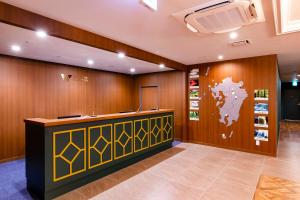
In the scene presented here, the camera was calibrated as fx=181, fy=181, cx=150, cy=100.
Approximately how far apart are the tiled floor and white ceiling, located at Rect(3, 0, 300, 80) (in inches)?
106

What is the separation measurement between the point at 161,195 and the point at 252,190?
1535 millimetres

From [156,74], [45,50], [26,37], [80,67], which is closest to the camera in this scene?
[26,37]

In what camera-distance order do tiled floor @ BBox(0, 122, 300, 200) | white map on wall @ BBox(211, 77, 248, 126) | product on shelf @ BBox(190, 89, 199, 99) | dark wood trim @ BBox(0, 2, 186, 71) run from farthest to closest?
product on shelf @ BBox(190, 89, 199, 99) < white map on wall @ BBox(211, 77, 248, 126) < tiled floor @ BBox(0, 122, 300, 200) < dark wood trim @ BBox(0, 2, 186, 71)

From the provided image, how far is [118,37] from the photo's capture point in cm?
346

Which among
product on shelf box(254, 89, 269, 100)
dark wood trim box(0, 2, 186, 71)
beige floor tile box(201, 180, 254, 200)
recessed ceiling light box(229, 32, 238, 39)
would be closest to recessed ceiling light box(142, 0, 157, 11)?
dark wood trim box(0, 2, 186, 71)

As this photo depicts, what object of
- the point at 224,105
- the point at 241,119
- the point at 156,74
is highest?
the point at 156,74

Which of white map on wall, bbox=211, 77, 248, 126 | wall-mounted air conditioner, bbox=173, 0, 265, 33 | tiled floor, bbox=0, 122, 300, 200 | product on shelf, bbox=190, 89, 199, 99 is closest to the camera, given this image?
wall-mounted air conditioner, bbox=173, 0, 265, 33

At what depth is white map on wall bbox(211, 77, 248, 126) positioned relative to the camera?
206 inches

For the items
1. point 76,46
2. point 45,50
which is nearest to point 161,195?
point 76,46

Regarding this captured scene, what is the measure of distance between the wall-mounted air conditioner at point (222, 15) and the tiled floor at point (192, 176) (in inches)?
103

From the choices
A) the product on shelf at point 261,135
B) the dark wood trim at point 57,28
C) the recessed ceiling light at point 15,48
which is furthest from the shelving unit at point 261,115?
the recessed ceiling light at point 15,48

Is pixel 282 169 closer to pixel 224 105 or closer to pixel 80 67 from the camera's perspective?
pixel 224 105

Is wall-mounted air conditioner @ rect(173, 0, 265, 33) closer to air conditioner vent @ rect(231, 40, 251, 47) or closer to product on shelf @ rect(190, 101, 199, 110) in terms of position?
air conditioner vent @ rect(231, 40, 251, 47)

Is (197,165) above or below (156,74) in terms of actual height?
below
